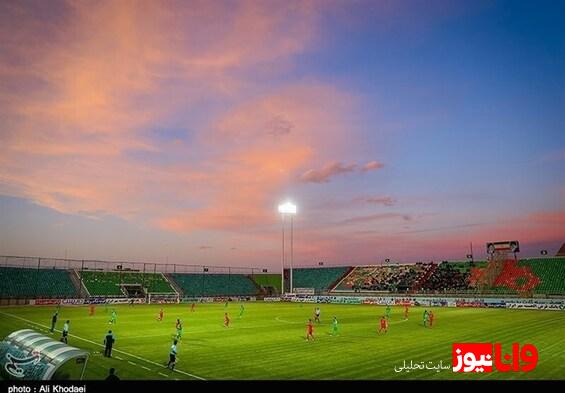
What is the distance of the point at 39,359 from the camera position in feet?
44.3

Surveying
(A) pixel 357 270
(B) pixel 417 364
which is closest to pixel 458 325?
(B) pixel 417 364

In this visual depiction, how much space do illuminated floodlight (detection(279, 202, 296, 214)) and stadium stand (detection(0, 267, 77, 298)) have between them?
4659 cm

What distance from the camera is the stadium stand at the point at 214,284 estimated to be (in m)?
105

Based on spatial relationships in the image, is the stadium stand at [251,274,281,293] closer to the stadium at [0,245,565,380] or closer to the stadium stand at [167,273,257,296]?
the stadium stand at [167,273,257,296]

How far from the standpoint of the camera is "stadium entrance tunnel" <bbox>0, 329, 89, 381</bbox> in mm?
13117

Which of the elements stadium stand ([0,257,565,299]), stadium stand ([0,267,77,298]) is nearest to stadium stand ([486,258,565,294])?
stadium stand ([0,257,565,299])

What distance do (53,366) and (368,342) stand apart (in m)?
24.3

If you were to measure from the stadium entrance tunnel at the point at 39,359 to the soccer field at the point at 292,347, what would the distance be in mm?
6100

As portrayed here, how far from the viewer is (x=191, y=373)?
21.7 m

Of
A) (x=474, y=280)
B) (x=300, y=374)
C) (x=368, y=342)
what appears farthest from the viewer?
(x=474, y=280)

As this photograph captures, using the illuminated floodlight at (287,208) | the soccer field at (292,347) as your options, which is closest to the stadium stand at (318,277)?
the illuminated floodlight at (287,208)

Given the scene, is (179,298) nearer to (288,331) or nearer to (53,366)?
(288,331)

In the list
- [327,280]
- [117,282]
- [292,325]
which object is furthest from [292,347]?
[327,280]

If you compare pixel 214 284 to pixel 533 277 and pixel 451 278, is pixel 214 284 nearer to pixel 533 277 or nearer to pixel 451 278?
pixel 451 278
